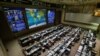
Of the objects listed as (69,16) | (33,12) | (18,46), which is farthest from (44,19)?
(18,46)

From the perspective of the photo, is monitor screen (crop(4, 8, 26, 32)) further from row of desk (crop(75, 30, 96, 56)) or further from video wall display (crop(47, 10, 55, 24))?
row of desk (crop(75, 30, 96, 56))

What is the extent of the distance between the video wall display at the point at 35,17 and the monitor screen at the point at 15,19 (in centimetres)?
51

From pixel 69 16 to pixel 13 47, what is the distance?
593 centimetres

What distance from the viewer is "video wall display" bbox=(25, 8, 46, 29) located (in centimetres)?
477

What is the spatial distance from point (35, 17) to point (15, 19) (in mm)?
1544

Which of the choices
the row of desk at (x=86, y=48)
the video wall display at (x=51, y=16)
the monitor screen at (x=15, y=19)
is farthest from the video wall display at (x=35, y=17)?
the row of desk at (x=86, y=48)

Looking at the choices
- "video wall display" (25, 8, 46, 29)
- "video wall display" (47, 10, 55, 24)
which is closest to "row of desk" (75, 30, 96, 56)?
"video wall display" (25, 8, 46, 29)

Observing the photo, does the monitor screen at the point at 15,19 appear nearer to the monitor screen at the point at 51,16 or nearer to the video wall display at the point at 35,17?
the video wall display at the point at 35,17

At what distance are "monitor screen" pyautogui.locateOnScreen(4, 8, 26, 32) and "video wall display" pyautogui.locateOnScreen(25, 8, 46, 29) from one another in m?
0.51

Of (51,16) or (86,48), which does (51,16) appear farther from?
(86,48)

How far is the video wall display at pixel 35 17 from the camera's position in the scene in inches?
188

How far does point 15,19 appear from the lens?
4.06 m

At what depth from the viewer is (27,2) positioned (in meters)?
4.26

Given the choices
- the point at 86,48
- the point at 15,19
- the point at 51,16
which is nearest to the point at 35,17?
the point at 15,19
